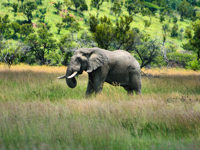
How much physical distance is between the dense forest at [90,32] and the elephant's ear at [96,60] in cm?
1142

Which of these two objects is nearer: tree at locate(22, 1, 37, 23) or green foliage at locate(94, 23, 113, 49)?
green foliage at locate(94, 23, 113, 49)

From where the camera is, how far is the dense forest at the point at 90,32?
20.8 meters

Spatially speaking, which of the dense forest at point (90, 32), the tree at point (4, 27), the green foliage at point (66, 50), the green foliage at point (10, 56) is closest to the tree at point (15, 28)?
the dense forest at point (90, 32)

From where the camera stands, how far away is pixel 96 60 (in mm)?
7957

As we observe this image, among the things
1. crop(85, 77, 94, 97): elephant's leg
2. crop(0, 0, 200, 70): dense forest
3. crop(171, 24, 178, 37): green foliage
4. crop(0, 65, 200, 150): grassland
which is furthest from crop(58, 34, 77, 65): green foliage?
crop(171, 24, 178, 37): green foliage

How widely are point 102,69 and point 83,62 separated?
22.6 inches

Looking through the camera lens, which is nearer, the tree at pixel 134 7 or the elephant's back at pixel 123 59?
the elephant's back at pixel 123 59

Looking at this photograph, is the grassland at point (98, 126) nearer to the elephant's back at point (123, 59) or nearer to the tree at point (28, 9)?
the elephant's back at point (123, 59)

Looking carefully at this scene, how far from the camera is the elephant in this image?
25.4 feet

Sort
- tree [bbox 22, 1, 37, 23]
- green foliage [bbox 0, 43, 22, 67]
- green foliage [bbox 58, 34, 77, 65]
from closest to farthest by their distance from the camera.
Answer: green foliage [bbox 0, 43, 22, 67]
green foliage [bbox 58, 34, 77, 65]
tree [bbox 22, 1, 37, 23]

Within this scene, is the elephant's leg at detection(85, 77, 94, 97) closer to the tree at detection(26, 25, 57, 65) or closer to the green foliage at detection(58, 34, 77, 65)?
the green foliage at detection(58, 34, 77, 65)

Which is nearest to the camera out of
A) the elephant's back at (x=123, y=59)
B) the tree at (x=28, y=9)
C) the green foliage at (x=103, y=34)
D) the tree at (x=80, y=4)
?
the elephant's back at (x=123, y=59)

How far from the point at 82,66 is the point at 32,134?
4.12 meters

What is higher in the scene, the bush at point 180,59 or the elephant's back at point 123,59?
the elephant's back at point 123,59
